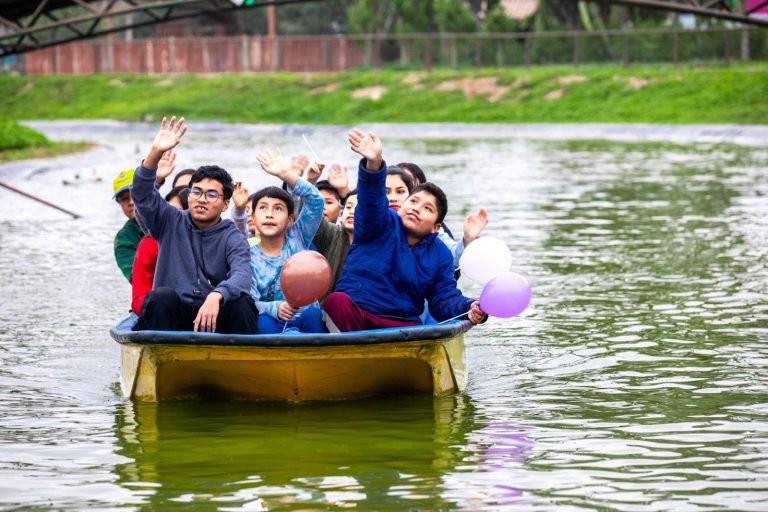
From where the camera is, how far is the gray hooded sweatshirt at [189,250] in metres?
7.77

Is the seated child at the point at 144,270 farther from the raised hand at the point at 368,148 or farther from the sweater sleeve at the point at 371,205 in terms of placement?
the raised hand at the point at 368,148

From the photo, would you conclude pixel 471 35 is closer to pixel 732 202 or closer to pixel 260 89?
pixel 260 89

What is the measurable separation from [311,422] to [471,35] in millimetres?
45537

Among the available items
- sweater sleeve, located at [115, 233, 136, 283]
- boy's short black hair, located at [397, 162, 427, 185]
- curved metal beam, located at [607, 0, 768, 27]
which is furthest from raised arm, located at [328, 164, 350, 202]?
curved metal beam, located at [607, 0, 768, 27]

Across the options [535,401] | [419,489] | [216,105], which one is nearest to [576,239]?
[535,401]

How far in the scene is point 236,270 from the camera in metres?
7.79

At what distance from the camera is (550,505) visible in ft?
19.6

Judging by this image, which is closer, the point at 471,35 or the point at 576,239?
the point at 576,239

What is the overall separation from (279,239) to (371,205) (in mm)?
705

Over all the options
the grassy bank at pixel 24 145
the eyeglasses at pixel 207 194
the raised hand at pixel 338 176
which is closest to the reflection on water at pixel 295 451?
the eyeglasses at pixel 207 194

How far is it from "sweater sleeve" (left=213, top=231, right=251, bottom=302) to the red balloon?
0.32 m

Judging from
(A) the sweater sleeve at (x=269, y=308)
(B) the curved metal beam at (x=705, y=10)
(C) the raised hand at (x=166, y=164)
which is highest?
(B) the curved metal beam at (x=705, y=10)

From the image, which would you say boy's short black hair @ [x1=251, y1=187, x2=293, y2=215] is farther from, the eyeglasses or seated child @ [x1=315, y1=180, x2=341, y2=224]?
seated child @ [x1=315, y1=180, x2=341, y2=224]

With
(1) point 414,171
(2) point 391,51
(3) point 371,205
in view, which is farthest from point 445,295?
(2) point 391,51
